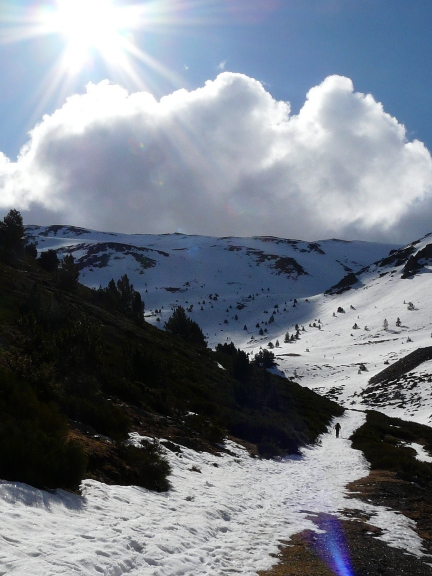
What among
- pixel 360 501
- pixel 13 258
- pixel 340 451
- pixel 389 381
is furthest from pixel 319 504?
pixel 389 381

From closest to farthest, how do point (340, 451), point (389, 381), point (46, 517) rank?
1. point (46, 517)
2. point (340, 451)
3. point (389, 381)

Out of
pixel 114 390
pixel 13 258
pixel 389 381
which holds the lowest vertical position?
pixel 114 390

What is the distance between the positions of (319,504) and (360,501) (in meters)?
1.16

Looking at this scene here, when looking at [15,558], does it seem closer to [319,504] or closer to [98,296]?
[319,504]

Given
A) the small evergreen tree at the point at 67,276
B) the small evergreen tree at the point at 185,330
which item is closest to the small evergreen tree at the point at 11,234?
the small evergreen tree at the point at 67,276

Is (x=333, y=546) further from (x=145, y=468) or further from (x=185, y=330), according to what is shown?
(x=185, y=330)

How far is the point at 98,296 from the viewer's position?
46.0m

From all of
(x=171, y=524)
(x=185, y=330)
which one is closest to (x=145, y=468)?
(x=171, y=524)

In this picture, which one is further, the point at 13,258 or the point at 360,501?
the point at 13,258

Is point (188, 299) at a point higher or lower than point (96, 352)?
higher

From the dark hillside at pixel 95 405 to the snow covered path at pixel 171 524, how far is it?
0.59 m

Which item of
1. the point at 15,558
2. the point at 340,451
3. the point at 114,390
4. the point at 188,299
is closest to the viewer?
the point at 15,558

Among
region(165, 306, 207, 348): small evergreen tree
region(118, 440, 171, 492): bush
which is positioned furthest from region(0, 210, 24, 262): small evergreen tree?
region(118, 440, 171, 492): bush

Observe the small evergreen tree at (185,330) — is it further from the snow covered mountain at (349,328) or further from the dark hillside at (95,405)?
the dark hillside at (95,405)
